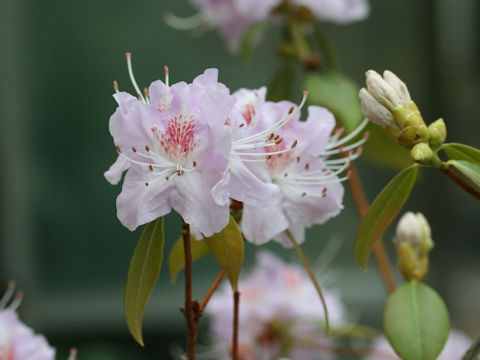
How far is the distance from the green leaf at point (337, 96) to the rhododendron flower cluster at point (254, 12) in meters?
0.08

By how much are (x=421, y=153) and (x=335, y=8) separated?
53cm

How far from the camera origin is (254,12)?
91cm

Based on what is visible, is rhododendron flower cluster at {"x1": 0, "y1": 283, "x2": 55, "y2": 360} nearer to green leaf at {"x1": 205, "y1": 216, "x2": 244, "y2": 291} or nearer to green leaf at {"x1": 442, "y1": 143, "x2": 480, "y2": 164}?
green leaf at {"x1": 205, "y1": 216, "x2": 244, "y2": 291}

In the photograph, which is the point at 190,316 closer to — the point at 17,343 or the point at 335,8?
the point at 17,343

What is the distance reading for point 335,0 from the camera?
94 cm

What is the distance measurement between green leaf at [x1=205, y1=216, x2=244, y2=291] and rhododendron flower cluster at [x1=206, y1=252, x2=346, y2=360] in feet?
1.29

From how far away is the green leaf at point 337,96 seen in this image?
2.76 feet

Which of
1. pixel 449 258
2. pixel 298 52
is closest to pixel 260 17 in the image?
pixel 298 52

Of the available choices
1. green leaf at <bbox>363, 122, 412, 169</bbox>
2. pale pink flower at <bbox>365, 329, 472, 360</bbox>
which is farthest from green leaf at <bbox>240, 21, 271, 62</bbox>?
pale pink flower at <bbox>365, 329, 472, 360</bbox>

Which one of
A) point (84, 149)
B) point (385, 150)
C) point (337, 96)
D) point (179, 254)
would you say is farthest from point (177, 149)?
point (84, 149)

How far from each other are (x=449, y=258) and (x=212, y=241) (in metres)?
2.23

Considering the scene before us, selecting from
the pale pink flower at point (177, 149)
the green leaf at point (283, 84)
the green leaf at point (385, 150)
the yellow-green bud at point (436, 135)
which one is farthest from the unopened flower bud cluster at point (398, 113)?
the green leaf at point (283, 84)

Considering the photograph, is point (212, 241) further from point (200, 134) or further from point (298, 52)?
point (298, 52)

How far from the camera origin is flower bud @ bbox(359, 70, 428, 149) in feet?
1.53
